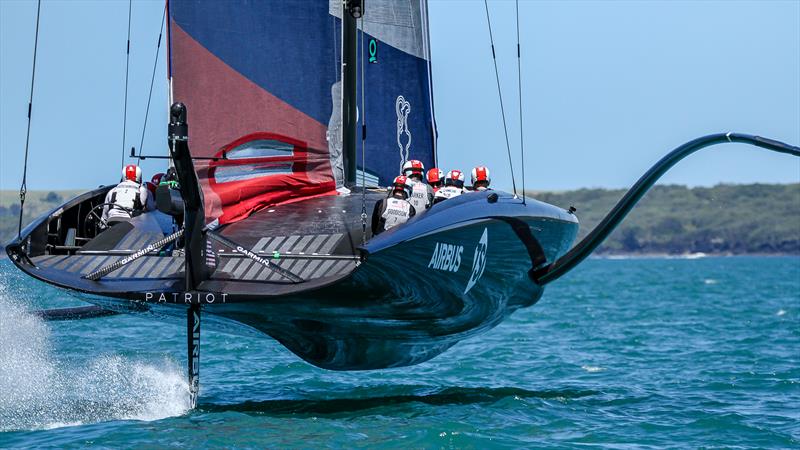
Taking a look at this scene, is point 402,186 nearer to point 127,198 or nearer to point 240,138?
point 240,138

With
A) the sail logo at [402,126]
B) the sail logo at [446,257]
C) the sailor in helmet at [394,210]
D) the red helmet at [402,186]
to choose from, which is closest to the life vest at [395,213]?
the sailor in helmet at [394,210]

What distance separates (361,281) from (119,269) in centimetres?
207

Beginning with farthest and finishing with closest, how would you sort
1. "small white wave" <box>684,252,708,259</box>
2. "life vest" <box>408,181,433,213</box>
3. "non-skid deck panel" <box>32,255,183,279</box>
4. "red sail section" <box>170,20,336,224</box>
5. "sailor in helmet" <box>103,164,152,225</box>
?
"small white wave" <box>684,252,708,259</box>, "sailor in helmet" <box>103,164,152,225</box>, "life vest" <box>408,181,433,213</box>, "red sail section" <box>170,20,336,224</box>, "non-skid deck panel" <box>32,255,183,279</box>

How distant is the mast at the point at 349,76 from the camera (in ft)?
34.3

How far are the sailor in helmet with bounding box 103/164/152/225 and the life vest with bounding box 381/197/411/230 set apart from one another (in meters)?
2.28

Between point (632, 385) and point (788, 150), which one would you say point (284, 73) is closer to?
point (788, 150)

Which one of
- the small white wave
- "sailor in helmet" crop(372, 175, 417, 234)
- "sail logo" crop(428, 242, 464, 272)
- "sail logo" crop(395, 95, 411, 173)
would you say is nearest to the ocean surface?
"sail logo" crop(428, 242, 464, 272)

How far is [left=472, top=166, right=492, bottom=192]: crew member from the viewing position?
1102 centimetres

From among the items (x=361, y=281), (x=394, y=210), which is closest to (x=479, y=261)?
(x=394, y=210)

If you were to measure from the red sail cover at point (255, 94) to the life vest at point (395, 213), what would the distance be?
109 cm

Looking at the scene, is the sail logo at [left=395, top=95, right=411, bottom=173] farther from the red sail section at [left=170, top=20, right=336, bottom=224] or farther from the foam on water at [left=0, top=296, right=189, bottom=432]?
the foam on water at [left=0, top=296, right=189, bottom=432]

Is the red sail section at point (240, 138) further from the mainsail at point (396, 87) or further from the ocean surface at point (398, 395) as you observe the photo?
the mainsail at point (396, 87)

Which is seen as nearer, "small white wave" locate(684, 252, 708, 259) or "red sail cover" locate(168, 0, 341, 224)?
"red sail cover" locate(168, 0, 341, 224)

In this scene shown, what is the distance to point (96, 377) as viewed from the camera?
11.9m
